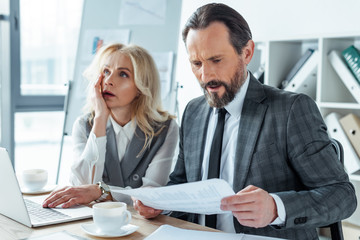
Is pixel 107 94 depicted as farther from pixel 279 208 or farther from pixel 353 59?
→ pixel 353 59

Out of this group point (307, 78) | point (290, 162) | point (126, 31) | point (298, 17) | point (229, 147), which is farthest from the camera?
point (298, 17)

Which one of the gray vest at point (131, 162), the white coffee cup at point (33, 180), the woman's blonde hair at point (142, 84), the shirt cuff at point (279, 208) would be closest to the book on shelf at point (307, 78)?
the woman's blonde hair at point (142, 84)

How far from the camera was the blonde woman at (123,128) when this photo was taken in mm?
1893

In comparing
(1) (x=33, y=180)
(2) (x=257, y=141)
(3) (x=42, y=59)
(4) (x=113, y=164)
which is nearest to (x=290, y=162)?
(2) (x=257, y=141)

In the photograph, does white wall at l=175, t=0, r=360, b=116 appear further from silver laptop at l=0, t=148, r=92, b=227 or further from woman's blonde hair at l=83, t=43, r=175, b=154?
silver laptop at l=0, t=148, r=92, b=227

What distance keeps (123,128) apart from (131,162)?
184 millimetres

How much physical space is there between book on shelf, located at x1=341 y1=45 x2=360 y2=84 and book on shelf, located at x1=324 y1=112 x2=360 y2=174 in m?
0.26

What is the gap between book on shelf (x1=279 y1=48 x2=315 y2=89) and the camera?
2627 mm

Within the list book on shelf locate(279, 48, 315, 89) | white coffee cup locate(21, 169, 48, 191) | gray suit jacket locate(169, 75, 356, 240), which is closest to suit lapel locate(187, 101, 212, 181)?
gray suit jacket locate(169, 75, 356, 240)

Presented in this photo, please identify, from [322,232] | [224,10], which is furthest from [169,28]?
[322,232]

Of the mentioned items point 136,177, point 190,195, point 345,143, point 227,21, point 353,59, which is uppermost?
point 227,21

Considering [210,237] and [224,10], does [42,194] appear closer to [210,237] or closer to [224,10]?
[210,237]

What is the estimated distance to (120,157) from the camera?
6.39 ft

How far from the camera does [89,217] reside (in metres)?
1.32
